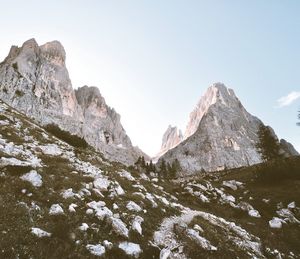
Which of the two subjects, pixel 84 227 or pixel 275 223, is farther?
pixel 275 223

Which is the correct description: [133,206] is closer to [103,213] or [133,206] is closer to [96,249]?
[103,213]

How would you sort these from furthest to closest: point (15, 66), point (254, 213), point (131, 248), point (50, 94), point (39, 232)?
point (50, 94) → point (15, 66) → point (254, 213) → point (131, 248) → point (39, 232)

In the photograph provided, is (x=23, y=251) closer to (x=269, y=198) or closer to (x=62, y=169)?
(x=62, y=169)

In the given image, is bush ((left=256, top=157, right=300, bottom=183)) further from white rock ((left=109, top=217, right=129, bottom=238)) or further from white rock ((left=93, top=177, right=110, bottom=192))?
white rock ((left=109, top=217, right=129, bottom=238))

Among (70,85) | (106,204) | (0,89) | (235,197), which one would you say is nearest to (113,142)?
(70,85)

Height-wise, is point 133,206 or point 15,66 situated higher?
point 15,66

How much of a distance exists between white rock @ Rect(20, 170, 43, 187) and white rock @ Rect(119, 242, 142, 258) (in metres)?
7.07

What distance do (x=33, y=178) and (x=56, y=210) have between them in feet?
13.9

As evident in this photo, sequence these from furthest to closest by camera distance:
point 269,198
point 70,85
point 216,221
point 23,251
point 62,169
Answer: point 70,85 → point 269,198 → point 62,169 → point 216,221 → point 23,251

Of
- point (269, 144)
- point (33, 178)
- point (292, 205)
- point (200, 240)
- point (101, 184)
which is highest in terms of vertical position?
point (269, 144)

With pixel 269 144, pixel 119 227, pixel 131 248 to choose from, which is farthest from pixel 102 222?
pixel 269 144

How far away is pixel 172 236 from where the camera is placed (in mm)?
15406

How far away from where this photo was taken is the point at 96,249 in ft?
40.1

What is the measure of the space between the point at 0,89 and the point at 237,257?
116 meters
